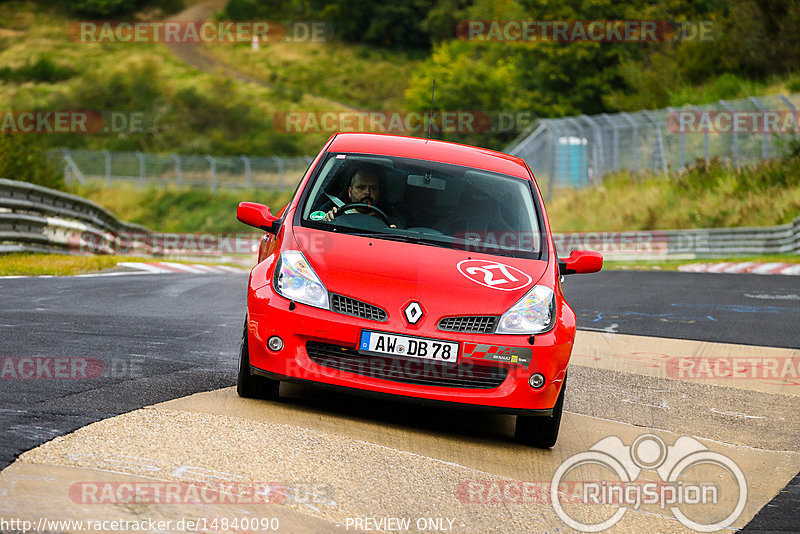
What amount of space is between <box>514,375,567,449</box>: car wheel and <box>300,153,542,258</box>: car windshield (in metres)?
1.07

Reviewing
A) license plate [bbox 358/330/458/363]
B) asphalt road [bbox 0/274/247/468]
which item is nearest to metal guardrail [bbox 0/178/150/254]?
asphalt road [bbox 0/274/247/468]

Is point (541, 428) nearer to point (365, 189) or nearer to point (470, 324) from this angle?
point (470, 324)

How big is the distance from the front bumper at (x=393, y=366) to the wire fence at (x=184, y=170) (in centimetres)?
4056

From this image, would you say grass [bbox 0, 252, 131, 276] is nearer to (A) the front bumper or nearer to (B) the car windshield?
(B) the car windshield

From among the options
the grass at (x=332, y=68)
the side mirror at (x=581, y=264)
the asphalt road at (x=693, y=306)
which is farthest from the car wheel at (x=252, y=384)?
the grass at (x=332, y=68)

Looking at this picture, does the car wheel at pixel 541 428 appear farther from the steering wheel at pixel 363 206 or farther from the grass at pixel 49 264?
the grass at pixel 49 264

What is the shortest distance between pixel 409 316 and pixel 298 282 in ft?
2.18

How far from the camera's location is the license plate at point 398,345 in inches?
243

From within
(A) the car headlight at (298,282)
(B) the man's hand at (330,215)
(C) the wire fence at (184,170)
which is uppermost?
(B) the man's hand at (330,215)

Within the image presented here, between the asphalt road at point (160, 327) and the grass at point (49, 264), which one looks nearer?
the asphalt road at point (160, 327)

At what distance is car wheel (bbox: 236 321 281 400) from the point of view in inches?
260

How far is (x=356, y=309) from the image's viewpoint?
6270 millimetres

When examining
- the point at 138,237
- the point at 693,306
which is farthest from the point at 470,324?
the point at 138,237

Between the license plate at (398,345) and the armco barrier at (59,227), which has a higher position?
the license plate at (398,345)
